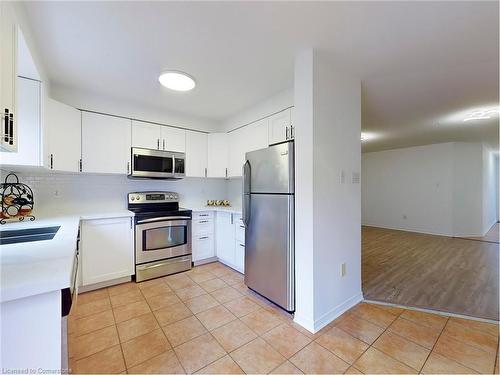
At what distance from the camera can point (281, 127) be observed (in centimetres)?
269


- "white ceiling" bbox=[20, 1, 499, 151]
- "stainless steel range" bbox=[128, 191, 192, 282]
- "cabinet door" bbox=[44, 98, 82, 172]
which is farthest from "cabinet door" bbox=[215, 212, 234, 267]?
"cabinet door" bbox=[44, 98, 82, 172]

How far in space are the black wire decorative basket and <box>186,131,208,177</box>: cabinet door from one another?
184 centimetres

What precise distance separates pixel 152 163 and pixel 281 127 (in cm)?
182

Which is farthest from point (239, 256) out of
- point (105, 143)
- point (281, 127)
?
point (105, 143)

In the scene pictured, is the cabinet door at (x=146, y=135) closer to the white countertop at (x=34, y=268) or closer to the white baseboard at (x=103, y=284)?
the white baseboard at (x=103, y=284)

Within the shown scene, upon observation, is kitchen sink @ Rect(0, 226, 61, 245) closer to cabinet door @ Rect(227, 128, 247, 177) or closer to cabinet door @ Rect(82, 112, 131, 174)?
cabinet door @ Rect(82, 112, 131, 174)

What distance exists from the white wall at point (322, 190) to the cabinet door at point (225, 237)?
4.66 ft

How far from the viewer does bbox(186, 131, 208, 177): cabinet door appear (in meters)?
3.58

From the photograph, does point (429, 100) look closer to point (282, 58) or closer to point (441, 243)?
point (282, 58)

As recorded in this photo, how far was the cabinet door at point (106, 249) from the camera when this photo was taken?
2.56 meters

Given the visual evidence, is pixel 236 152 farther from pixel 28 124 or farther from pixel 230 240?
pixel 28 124

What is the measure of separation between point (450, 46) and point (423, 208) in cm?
528

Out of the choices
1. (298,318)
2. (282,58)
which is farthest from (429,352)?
(282,58)

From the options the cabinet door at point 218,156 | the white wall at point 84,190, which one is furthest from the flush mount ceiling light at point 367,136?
the white wall at point 84,190
